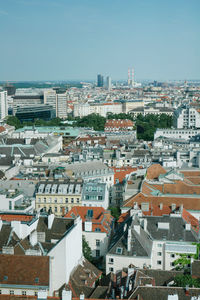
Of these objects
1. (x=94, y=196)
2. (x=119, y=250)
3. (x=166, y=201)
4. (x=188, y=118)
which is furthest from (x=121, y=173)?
(x=188, y=118)

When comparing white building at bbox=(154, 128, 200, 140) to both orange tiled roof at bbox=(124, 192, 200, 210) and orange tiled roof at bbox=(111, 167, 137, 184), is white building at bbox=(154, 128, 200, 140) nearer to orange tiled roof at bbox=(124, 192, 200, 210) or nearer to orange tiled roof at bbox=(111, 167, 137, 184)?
orange tiled roof at bbox=(111, 167, 137, 184)

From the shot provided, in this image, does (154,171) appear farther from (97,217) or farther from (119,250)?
(119,250)

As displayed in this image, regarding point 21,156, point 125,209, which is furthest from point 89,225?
point 21,156

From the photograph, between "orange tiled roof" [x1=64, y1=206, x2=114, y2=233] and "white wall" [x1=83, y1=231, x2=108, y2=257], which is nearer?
"white wall" [x1=83, y1=231, x2=108, y2=257]

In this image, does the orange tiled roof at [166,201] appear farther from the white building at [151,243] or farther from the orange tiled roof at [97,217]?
the white building at [151,243]

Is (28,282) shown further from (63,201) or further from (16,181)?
(16,181)

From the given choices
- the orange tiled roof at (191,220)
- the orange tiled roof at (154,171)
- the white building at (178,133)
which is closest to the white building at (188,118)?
the white building at (178,133)

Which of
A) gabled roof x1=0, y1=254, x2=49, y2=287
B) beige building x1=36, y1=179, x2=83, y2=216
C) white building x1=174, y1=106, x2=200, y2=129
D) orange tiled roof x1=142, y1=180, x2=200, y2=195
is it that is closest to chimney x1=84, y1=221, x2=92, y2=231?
beige building x1=36, y1=179, x2=83, y2=216
